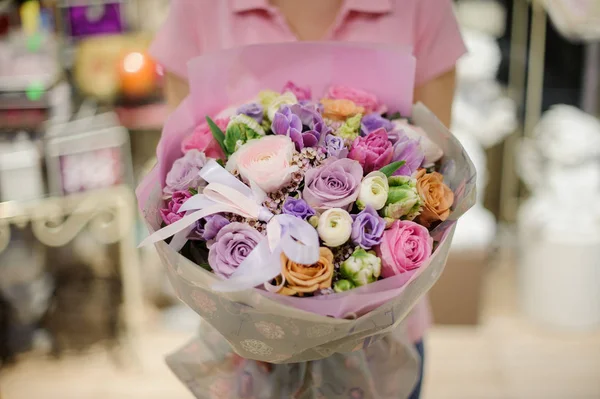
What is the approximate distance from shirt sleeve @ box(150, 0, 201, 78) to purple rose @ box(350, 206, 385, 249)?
22.9 inches

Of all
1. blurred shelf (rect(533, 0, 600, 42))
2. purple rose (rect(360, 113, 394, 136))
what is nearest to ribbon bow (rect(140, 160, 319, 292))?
purple rose (rect(360, 113, 394, 136))

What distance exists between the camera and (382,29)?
1.21 metres

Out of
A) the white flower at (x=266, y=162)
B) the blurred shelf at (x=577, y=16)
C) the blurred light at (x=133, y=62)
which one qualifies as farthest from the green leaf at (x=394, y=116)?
the blurred light at (x=133, y=62)

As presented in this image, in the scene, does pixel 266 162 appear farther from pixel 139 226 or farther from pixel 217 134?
pixel 139 226

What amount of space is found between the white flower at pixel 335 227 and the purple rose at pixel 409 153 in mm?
158

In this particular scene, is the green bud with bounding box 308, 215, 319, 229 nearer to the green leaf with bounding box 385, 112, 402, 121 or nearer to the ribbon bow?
the ribbon bow

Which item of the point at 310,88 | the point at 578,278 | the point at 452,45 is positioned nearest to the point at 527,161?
the point at 578,278

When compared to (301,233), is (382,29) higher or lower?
higher

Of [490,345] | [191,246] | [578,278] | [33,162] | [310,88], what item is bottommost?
→ [490,345]

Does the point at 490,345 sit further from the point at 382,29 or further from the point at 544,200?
the point at 382,29

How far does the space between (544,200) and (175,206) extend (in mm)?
2263

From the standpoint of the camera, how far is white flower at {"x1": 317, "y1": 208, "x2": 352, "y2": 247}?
0.83 m

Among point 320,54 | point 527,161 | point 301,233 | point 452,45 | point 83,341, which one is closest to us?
point 301,233

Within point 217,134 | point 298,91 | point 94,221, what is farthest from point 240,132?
point 94,221
